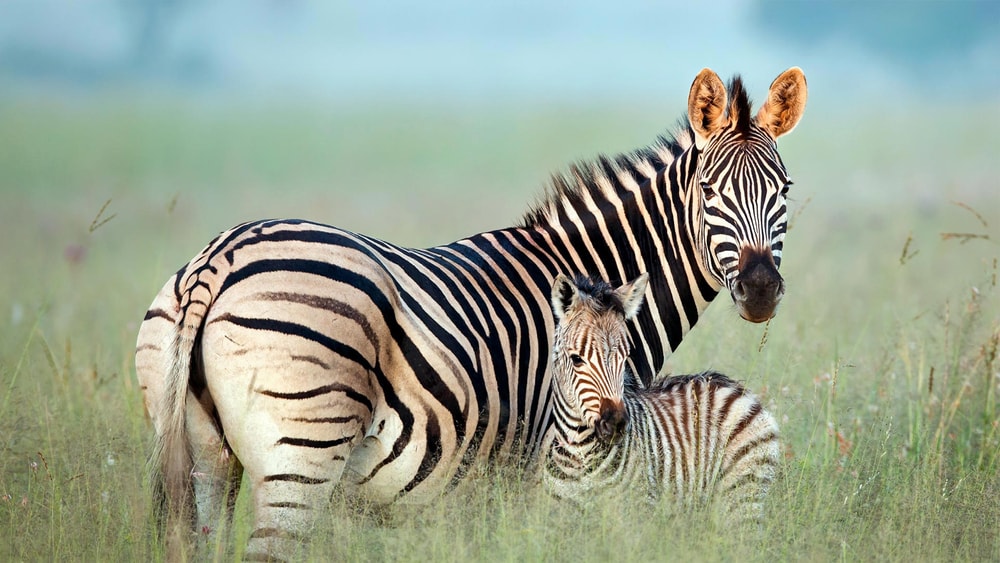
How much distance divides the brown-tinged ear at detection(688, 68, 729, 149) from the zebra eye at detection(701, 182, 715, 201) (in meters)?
0.33

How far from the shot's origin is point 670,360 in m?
10.7

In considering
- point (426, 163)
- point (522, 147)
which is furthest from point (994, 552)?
point (522, 147)

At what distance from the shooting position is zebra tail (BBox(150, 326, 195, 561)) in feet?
15.6

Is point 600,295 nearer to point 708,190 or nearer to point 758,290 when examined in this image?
point 758,290

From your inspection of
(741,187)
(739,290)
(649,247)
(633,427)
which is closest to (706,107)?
(741,187)

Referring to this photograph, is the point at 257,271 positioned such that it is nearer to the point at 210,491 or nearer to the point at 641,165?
the point at 210,491

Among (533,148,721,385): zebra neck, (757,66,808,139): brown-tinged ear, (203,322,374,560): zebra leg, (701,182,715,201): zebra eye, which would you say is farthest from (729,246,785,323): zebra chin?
(203,322,374,560): zebra leg

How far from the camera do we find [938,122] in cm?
5828

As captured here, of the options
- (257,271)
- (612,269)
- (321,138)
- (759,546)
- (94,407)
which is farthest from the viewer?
(321,138)

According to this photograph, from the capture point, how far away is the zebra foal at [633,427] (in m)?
5.54

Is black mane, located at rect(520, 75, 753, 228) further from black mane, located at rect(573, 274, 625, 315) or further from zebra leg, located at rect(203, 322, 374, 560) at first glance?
zebra leg, located at rect(203, 322, 374, 560)

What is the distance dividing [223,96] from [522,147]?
1266 inches

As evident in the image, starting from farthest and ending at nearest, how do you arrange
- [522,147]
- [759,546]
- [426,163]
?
[522,147] < [426,163] < [759,546]

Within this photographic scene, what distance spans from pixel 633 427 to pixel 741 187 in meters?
1.45
